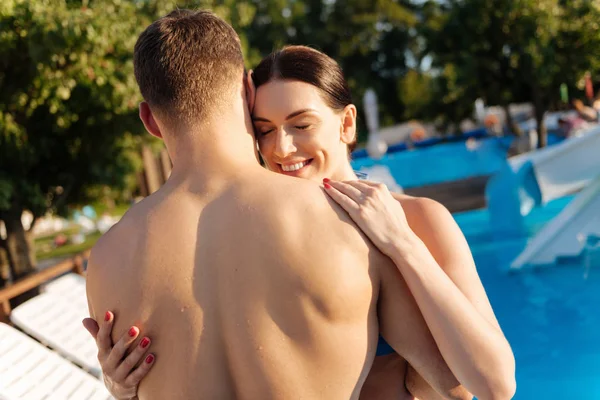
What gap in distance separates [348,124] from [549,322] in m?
5.27

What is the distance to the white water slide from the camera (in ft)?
27.9

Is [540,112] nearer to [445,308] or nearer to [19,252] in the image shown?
[19,252]

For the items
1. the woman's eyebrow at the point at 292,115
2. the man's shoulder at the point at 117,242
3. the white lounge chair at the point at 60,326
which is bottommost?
the white lounge chair at the point at 60,326

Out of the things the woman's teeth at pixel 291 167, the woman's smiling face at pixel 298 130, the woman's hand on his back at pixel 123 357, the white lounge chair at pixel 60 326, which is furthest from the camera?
the white lounge chair at pixel 60 326

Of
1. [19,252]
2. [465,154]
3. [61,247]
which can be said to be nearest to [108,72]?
[19,252]

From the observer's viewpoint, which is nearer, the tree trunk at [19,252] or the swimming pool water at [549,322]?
the swimming pool water at [549,322]

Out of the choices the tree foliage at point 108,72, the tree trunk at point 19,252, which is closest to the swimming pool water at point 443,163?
the tree foliage at point 108,72

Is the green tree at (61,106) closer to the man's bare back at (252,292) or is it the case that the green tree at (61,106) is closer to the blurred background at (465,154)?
the blurred background at (465,154)

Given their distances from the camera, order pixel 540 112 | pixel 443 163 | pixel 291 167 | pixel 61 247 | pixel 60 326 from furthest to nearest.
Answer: pixel 443 163
pixel 540 112
pixel 61 247
pixel 60 326
pixel 291 167

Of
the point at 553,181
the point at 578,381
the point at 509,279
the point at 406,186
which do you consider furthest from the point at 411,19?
the point at 578,381

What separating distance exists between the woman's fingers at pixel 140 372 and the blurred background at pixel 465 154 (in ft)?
10.2

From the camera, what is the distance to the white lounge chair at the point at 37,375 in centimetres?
466

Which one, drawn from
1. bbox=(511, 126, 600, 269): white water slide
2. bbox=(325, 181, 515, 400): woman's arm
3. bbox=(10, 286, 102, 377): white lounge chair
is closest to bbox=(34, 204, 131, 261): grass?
bbox=(10, 286, 102, 377): white lounge chair

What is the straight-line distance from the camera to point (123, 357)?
6.23 feet
